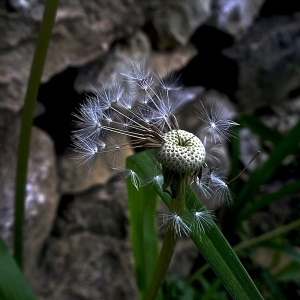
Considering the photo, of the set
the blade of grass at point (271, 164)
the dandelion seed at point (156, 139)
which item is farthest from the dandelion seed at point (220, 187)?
the blade of grass at point (271, 164)

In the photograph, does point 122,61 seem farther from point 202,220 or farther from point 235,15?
point 202,220

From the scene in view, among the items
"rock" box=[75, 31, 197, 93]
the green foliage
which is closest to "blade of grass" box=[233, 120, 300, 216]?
the green foliage

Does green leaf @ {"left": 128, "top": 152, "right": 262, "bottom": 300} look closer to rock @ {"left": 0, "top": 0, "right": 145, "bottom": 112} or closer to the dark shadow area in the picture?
rock @ {"left": 0, "top": 0, "right": 145, "bottom": 112}

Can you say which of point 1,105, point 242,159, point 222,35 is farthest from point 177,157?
point 242,159

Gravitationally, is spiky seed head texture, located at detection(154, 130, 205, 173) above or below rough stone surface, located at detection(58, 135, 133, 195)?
above

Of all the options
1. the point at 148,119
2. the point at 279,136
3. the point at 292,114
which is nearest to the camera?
the point at 148,119

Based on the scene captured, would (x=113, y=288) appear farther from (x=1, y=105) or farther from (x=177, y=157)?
(x=177, y=157)

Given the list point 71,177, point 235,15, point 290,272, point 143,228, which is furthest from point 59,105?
point 290,272
